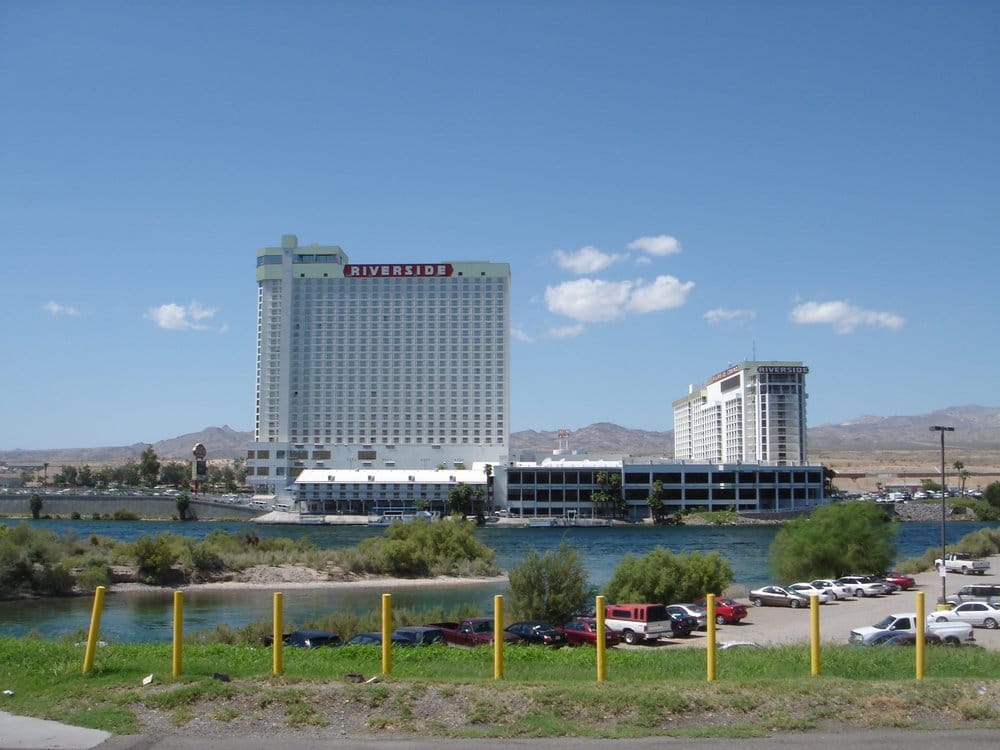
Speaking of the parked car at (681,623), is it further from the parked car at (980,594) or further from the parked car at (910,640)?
the parked car at (980,594)

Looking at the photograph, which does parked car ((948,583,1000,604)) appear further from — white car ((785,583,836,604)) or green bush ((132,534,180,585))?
Result: green bush ((132,534,180,585))

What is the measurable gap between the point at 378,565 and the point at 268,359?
14041cm

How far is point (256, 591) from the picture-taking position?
184ft

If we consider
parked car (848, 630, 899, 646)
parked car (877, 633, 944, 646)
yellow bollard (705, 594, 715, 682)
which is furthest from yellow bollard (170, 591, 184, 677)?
parked car (848, 630, 899, 646)

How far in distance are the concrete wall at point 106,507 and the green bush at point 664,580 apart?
437 feet

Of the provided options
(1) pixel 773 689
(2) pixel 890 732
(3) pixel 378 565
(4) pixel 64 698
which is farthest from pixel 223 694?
(3) pixel 378 565

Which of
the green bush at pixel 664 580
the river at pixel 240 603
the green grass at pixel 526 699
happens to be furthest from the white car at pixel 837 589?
the green grass at pixel 526 699

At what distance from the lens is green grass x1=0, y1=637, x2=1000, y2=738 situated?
9555 mm

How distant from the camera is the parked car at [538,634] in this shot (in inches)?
923

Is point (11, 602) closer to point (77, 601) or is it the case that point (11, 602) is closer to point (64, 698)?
point (77, 601)

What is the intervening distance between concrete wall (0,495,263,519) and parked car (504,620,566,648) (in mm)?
146080

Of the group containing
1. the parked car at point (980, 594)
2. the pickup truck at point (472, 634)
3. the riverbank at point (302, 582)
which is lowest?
the riverbank at point (302, 582)

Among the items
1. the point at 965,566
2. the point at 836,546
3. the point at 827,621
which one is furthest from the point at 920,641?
the point at 965,566

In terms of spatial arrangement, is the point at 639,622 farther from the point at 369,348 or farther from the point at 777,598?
the point at 369,348
